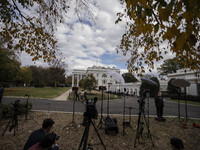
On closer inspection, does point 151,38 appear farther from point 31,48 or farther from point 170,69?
point 170,69

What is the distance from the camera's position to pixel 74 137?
13.6ft

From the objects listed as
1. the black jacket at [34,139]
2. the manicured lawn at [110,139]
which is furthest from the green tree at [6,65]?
the black jacket at [34,139]

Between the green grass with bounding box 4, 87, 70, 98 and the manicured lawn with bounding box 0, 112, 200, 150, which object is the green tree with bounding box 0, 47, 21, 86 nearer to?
the green grass with bounding box 4, 87, 70, 98

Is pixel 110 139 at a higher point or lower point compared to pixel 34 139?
lower

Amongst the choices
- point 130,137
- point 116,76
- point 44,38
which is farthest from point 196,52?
point 44,38

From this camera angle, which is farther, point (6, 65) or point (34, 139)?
point (6, 65)

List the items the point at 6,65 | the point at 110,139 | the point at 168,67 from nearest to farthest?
1. the point at 110,139
2. the point at 6,65
3. the point at 168,67

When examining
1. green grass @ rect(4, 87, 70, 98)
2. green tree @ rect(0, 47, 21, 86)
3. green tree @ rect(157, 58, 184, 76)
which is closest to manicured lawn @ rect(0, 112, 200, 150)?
green grass @ rect(4, 87, 70, 98)

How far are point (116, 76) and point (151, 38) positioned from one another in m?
2.60

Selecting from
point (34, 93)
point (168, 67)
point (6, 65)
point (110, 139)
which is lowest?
point (34, 93)

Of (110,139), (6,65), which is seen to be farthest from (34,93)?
(110,139)

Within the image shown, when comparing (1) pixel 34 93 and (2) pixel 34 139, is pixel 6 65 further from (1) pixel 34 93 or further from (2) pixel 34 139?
(2) pixel 34 139

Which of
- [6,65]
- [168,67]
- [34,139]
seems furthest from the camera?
[168,67]

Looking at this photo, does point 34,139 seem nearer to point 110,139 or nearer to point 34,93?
point 110,139
